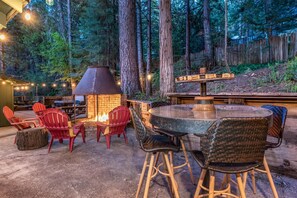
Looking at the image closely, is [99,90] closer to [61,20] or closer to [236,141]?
[236,141]

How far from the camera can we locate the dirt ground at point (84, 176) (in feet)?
7.65

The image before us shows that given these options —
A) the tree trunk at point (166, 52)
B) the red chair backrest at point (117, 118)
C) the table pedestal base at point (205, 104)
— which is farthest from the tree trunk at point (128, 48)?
the table pedestal base at point (205, 104)

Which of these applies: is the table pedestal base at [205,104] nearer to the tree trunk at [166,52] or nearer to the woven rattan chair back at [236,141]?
the woven rattan chair back at [236,141]

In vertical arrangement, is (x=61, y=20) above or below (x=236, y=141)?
above

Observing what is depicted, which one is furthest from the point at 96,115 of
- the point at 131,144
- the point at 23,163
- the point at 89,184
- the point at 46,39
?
the point at 46,39

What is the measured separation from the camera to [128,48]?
680 cm

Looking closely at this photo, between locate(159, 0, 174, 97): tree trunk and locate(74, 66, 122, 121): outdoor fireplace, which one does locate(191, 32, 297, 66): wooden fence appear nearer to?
locate(159, 0, 174, 97): tree trunk

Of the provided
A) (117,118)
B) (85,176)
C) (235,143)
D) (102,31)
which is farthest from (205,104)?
(102,31)

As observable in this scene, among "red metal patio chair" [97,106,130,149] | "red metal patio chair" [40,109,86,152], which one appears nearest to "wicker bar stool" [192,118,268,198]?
"red metal patio chair" [97,106,130,149]

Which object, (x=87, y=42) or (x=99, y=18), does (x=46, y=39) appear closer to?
(x=87, y=42)

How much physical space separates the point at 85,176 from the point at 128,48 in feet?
16.7

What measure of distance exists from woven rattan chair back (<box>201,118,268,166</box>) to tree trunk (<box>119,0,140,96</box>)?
543 cm

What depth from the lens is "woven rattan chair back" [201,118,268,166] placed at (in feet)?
4.22

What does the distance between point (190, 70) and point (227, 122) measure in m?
10.3
